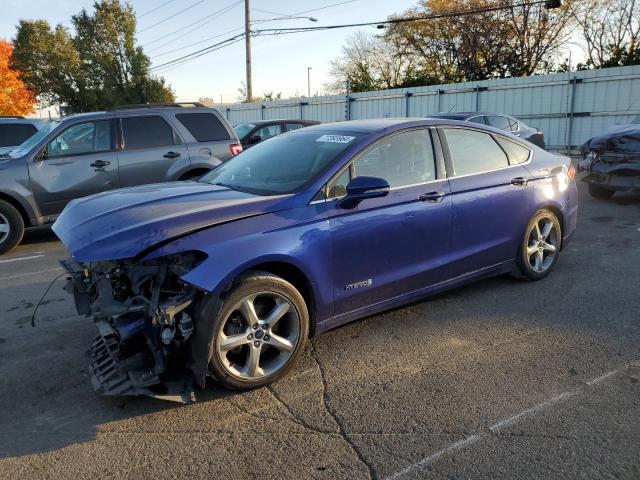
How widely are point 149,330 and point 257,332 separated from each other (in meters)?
0.65

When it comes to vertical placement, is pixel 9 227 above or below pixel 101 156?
below

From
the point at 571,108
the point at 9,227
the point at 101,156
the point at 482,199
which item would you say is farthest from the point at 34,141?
the point at 571,108

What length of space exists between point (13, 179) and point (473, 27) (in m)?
36.4

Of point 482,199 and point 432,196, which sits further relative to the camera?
point 482,199

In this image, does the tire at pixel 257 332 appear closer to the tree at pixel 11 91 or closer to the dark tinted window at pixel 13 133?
the dark tinted window at pixel 13 133

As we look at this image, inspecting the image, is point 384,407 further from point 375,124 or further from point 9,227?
point 9,227

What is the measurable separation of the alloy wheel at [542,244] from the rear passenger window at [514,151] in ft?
2.04

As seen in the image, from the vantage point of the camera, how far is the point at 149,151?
27.9ft

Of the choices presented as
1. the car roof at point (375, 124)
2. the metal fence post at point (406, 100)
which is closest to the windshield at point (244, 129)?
the car roof at point (375, 124)

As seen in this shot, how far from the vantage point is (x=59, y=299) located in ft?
17.7

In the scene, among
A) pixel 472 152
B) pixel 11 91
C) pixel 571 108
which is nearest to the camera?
pixel 472 152

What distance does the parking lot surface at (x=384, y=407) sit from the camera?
2791 mm

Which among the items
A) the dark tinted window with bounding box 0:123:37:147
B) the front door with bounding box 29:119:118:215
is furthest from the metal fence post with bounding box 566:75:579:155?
the dark tinted window with bounding box 0:123:37:147

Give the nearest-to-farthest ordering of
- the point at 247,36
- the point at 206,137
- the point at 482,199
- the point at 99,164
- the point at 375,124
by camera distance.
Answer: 1. the point at 375,124
2. the point at 482,199
3. the point at 99,164
4. the point at 206,137
5. the point at 247,36
